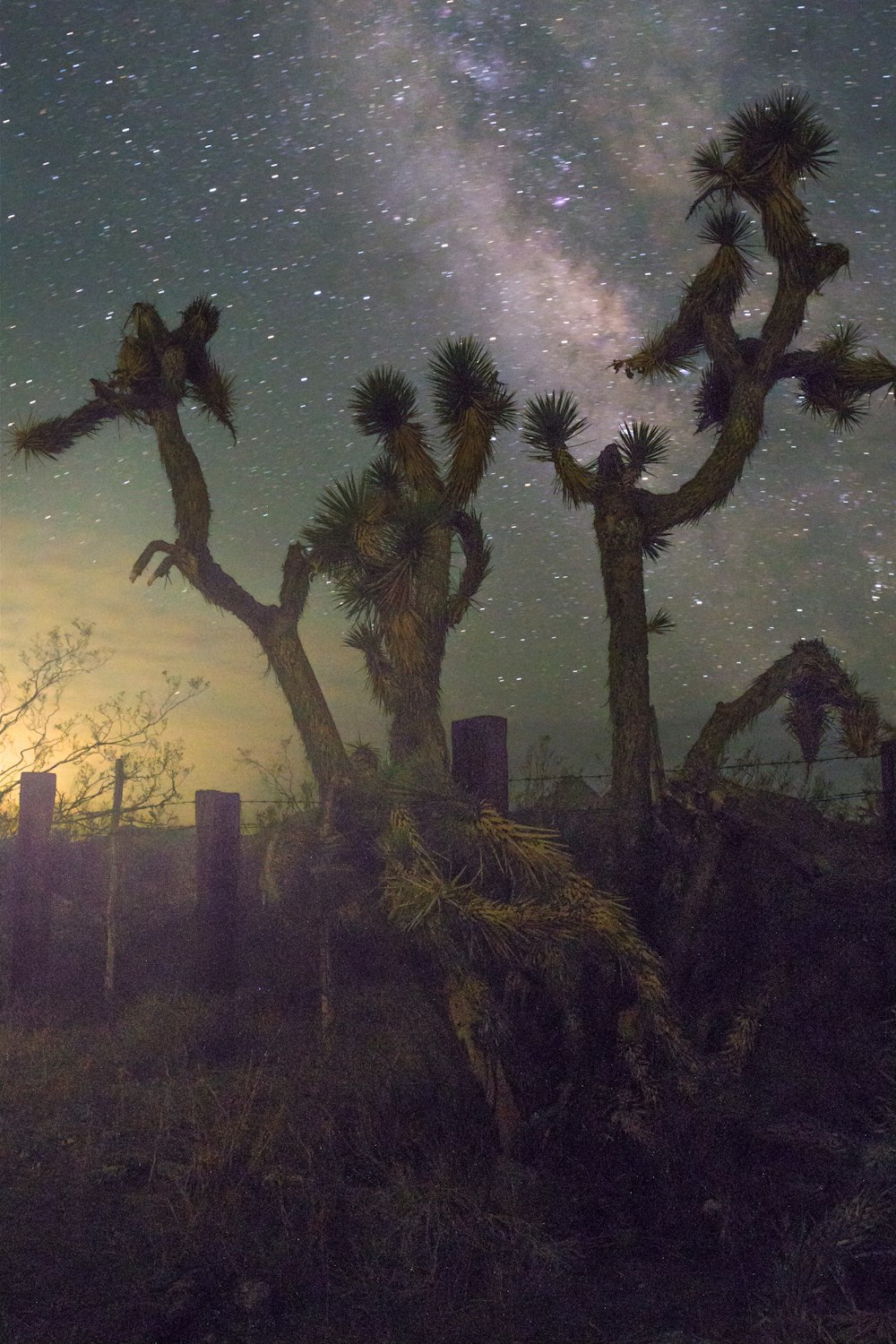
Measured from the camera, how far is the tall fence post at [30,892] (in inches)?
439

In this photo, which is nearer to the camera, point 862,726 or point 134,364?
point 862,726

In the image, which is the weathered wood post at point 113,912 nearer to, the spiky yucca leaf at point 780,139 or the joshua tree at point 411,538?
the joshua tree at point 411,538

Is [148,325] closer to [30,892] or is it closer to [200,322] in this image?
[200,322]

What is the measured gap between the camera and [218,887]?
429 inches

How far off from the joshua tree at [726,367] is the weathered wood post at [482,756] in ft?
4.00

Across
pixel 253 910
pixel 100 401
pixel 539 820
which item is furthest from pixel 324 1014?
pixel 100 401

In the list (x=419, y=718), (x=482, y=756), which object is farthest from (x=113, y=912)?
(x=482, y=756)

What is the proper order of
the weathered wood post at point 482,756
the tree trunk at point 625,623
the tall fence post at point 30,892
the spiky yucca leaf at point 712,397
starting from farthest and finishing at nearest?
the tall fence post at point 30,892
the spiky yucca leaf at point 712,397
the tree trunk at point 625,623
the weathered wood post at point 482,756

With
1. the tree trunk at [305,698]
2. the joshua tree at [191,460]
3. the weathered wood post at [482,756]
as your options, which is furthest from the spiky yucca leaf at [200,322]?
the weathered wood post at [482,756]

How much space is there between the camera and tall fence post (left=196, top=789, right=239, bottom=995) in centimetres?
1071

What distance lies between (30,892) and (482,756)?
639cm

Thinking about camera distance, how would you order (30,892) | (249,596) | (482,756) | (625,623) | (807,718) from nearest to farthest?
(482,756) < (625,623) < (807,718) < (249,596) < (30,892)

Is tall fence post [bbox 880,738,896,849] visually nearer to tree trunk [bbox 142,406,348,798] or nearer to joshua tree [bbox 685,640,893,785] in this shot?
joshua tree [bbox 685,640,893,785]

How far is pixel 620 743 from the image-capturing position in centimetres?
773
